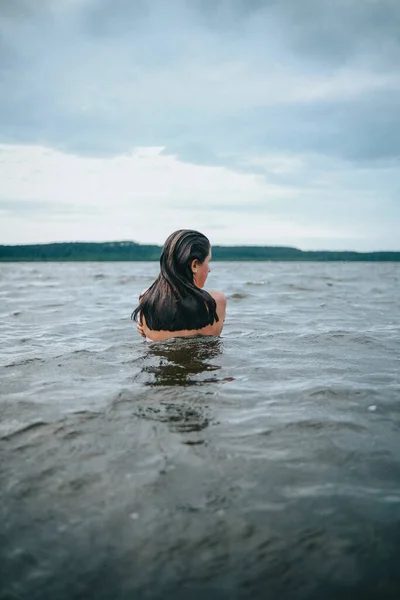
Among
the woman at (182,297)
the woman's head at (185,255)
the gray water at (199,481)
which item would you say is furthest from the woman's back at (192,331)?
the gray water at (199,481)

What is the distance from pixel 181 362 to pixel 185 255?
44.7 inches

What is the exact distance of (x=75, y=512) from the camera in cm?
196

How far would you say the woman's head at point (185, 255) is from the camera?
4574 millimetres

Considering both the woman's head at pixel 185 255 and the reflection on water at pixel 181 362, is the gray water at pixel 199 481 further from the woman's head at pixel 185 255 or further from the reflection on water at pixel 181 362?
the woman's head at pixel 185 255

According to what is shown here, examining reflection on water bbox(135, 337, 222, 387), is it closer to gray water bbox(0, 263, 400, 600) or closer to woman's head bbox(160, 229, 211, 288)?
gray water bbox(0, 263, 400, 600)

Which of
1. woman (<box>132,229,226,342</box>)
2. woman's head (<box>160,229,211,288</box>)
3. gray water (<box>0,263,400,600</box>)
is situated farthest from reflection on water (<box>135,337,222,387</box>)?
woman's head (<box>160,229,211,288</box>)

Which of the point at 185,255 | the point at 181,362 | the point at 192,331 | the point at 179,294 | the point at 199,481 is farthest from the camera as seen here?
the point at 192,331

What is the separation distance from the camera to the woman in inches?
181

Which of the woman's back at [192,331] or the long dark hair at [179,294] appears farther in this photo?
the woman's back at [192,331]

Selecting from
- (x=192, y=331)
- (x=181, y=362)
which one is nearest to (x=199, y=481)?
(x=181, y=362)

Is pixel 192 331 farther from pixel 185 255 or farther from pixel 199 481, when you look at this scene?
pixel 199 481

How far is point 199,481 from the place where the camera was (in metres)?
2.18

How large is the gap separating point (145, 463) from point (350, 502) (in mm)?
1066

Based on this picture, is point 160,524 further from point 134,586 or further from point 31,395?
point 31,395
